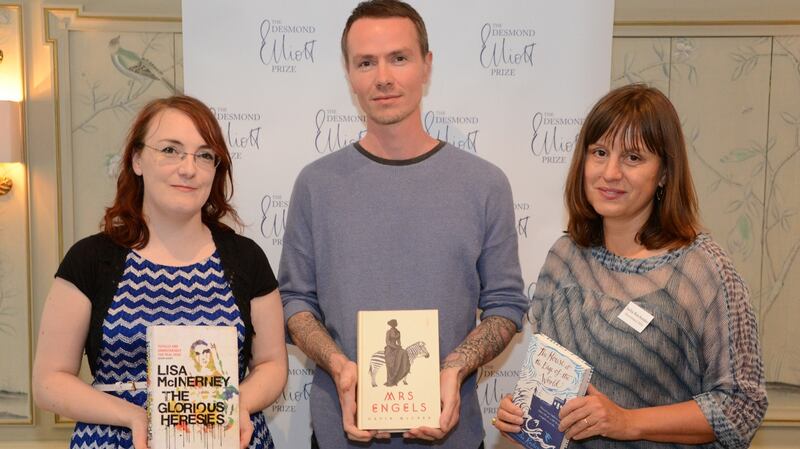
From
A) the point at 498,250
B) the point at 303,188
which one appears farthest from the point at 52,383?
the point at 498,250

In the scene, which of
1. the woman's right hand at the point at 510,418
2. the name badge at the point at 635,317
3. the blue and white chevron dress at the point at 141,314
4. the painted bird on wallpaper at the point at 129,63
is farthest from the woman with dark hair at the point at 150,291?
the painted bird on wallpaper at the point at 129,63

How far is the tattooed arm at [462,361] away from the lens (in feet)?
7.50

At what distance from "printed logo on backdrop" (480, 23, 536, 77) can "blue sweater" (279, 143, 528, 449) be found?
3.35 feet

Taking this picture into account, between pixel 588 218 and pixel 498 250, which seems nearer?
pixel 588 218

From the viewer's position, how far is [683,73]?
475cm

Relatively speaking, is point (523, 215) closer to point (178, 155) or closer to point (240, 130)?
point (240, 130)

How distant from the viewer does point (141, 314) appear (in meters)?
2.16

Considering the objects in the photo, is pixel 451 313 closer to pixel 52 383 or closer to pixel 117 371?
pixel 117 371

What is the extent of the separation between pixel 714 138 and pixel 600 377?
10.7 ft

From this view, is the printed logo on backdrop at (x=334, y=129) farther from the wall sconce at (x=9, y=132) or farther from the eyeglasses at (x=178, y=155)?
the wall sconce at (x=9, y=132)

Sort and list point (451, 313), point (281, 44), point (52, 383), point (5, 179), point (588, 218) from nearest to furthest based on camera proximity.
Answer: point (52, 383)
point (588, 218)
point (451, 313)
point (281, 44)
point (5, 179)

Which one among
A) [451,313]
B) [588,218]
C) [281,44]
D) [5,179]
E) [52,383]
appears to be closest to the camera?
[52,383]

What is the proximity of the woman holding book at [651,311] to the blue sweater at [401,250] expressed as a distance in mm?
438

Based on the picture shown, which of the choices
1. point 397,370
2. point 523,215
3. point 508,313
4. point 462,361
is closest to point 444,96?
point 523,215
